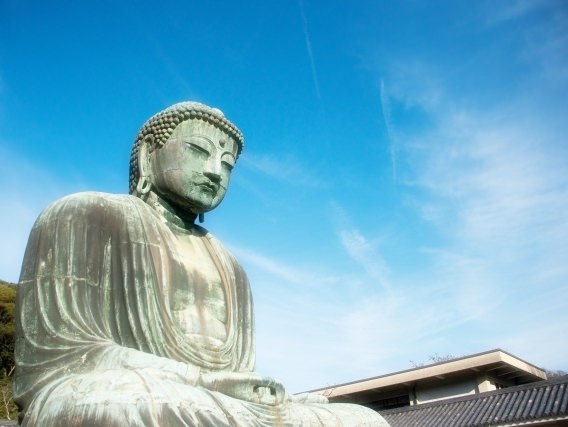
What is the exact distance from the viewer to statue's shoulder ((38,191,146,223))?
14.9 feet

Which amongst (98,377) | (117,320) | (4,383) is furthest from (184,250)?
(4,383)

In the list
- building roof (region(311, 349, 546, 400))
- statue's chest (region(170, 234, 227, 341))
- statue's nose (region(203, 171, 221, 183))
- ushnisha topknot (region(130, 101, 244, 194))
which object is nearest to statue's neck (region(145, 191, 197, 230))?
statue's chest (region(170, 234, 227, 341))

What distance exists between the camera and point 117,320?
14.4 feet

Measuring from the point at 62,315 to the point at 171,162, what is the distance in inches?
63.5

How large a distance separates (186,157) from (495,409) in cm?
1501

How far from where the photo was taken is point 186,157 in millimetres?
→ 5137

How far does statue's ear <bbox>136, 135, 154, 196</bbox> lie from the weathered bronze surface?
1cm

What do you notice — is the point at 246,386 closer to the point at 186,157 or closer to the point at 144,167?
the point at 186,157

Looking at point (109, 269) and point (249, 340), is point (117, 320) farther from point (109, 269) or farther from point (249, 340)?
point (249, 340)

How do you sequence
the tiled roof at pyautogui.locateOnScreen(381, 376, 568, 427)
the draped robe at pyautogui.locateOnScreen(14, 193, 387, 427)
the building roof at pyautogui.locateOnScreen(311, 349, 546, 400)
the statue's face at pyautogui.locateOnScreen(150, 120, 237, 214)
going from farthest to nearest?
the building roof at pyautogui.locateOnScreen(311, 349, 546, 400) → the tiled roof at pyautogui.locateOnScreen(381, 376, 568, 427) → the statue's face at pyautogui.locateOnScreen(150, 120, 237, 214) → the draped robe at pyautogui.locateOnScreen(14, 193, 387, 427)

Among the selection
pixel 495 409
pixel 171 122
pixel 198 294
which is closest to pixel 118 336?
pixel 198 294

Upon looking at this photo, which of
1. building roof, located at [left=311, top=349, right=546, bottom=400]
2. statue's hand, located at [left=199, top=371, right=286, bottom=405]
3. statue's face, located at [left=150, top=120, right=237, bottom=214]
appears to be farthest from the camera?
building roof, located at [left=311, top=349, right=546, bottom=400]

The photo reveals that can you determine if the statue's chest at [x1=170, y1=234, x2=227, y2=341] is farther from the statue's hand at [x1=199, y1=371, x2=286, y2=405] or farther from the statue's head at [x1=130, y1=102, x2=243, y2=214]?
the statue's hand at [x1=199, y1=371, x2=286, y2=405]

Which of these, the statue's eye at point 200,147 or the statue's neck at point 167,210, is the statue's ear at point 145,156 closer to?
the statue's neck at point 167,210
